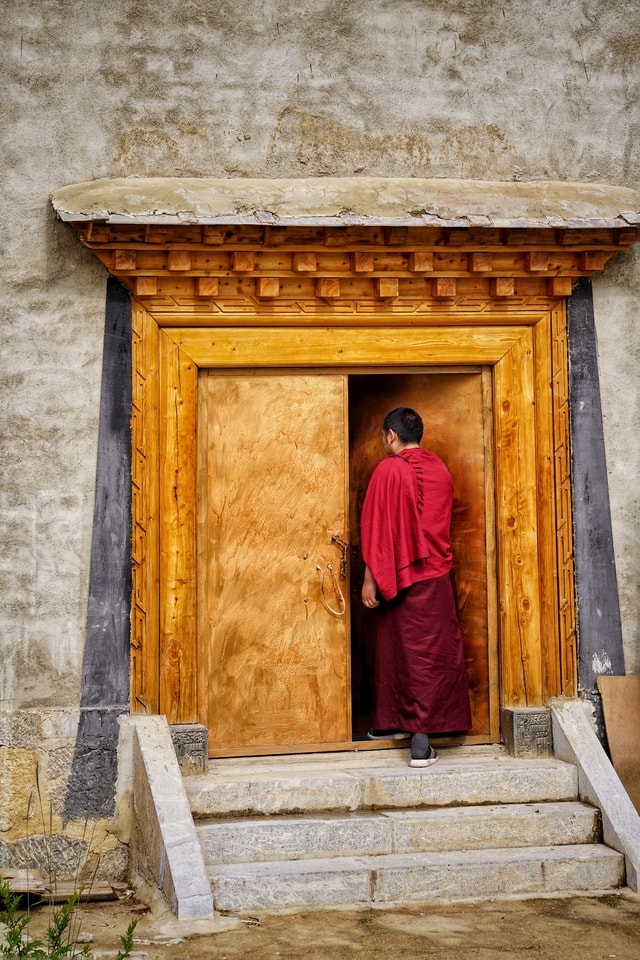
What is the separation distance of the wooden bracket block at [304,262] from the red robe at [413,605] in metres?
1.19

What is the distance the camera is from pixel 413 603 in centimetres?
617

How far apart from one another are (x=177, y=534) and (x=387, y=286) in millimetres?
1773

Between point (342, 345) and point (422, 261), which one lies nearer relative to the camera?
point (422, 261)

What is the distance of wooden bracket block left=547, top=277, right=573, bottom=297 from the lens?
6.22 metres

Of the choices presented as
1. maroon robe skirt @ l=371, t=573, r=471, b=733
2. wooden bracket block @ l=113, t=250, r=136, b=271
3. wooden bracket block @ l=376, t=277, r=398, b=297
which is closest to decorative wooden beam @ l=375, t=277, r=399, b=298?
wooden bracket block @ l=376, t=277, r=398, b=297

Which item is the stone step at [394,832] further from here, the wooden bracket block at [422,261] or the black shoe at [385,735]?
the wooden bracket block at [422,261]

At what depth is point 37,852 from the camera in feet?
18.7

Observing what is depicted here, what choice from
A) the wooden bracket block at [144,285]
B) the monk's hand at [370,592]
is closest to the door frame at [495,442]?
the wooden bracket block at [144,285]

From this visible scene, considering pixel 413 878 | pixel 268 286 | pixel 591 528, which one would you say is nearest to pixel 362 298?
pixel 268 286

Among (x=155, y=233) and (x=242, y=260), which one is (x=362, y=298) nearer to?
(x=242, y=260)

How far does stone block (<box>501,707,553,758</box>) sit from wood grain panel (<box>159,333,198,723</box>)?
5.75 feet

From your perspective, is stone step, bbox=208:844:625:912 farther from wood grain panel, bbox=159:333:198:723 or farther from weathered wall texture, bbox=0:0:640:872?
weathered wall texture, bbox=0:0:640:872

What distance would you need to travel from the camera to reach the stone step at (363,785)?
5605 millimetres

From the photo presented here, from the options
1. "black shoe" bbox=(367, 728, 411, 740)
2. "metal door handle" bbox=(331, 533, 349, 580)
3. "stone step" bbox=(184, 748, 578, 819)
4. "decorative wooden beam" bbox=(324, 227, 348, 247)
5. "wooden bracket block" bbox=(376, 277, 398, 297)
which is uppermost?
"decorative wooden beam" bbox=(324, 227, 348, 247)
